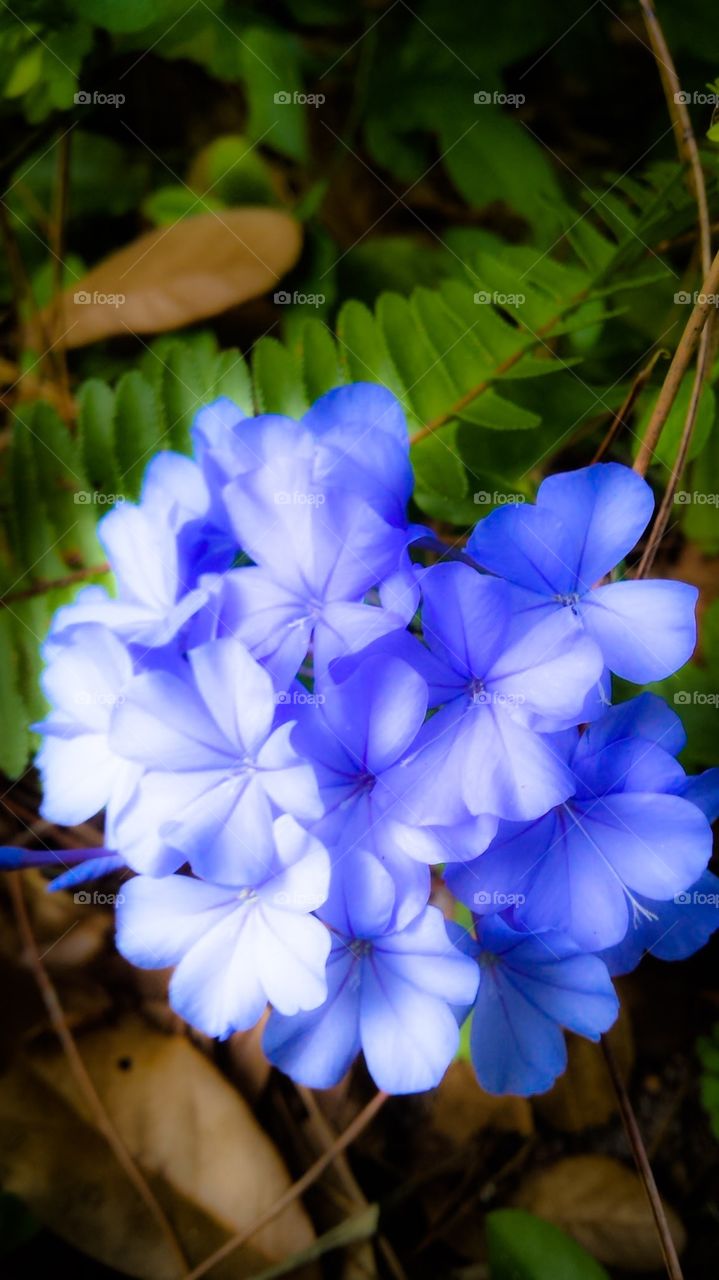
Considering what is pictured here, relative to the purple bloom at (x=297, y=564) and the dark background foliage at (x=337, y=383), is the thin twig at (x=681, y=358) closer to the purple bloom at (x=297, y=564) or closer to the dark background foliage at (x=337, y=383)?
the dark background foliage at (x=337, y=383)

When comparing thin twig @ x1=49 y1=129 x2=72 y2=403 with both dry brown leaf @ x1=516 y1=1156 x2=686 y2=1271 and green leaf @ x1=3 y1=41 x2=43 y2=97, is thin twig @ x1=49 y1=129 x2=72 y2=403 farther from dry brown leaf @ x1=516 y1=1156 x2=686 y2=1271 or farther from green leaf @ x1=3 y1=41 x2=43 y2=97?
dry brown leaf @ x1=516 y1=1156 x2=686 y2=1271

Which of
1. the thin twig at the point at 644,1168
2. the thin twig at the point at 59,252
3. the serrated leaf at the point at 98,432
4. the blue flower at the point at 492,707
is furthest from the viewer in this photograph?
the thin twig at the point at 59,252

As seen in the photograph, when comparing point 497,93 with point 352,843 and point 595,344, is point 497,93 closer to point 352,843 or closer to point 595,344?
point 595,344
